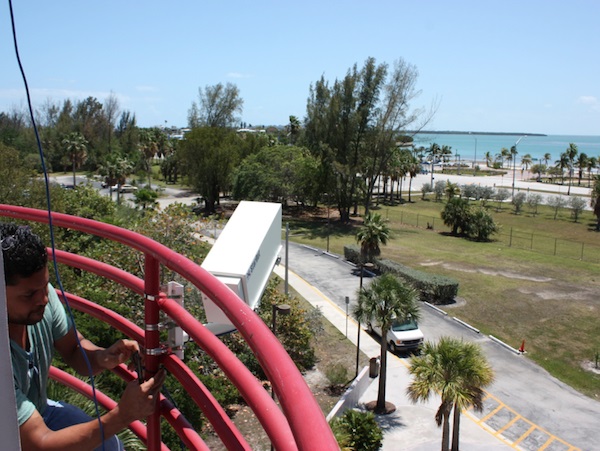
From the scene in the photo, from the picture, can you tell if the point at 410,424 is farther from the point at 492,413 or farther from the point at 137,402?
the point at 137,402

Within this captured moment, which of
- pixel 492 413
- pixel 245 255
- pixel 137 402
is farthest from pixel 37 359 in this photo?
pixel 492 413

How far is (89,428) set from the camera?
7.50 ft

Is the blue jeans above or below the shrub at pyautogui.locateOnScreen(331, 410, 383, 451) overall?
above

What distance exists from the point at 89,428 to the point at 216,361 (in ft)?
2.17

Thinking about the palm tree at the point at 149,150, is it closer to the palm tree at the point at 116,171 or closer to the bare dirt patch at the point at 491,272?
the palm tree at the point at 116,171

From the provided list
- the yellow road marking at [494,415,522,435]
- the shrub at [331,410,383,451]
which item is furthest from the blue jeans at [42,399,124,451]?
the yellow road marking at [494,415,522,435]

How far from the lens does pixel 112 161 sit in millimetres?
59906

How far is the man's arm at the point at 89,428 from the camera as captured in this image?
7.23ft

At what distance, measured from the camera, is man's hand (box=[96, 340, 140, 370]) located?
2.94 metres

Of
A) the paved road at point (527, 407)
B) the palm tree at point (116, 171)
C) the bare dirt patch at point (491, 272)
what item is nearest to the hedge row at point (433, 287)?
the paved road at point (527, 407)

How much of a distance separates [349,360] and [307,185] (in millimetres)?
36557

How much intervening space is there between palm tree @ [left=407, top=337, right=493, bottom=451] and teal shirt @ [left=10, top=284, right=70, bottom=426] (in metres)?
12.7

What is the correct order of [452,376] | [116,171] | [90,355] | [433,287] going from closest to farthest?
[90,355] < [452,376] < [433,287] < [116,171]

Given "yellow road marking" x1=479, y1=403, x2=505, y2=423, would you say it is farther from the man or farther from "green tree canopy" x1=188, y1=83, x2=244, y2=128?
"green tree canopy" x1=188, y1=83, x2=244, y2=128
